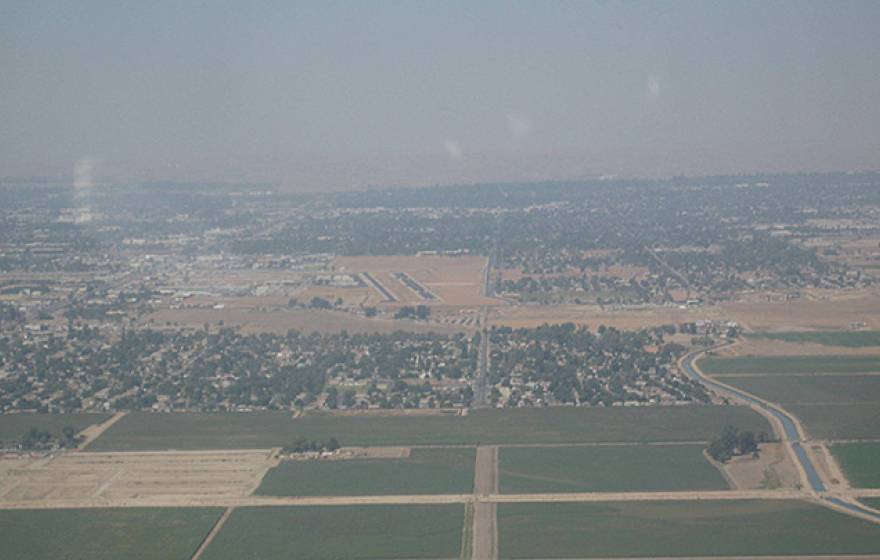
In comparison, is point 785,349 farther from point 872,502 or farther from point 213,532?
point 213,532

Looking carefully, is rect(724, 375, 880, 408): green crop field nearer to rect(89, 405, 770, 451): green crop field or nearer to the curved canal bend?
the curved canal bend

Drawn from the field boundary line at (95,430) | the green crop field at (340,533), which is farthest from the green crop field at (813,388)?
the field boundary line at (95,430)

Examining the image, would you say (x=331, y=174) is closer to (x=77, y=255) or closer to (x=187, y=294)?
(x=77, y=255)

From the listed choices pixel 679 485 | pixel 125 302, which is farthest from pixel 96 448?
pixel 125 302

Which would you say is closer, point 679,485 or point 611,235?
point 679,485

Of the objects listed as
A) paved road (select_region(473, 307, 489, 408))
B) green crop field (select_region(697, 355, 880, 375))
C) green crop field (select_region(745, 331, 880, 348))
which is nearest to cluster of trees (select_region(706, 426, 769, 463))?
paved road (select_region(473, 307, 489, 408))
